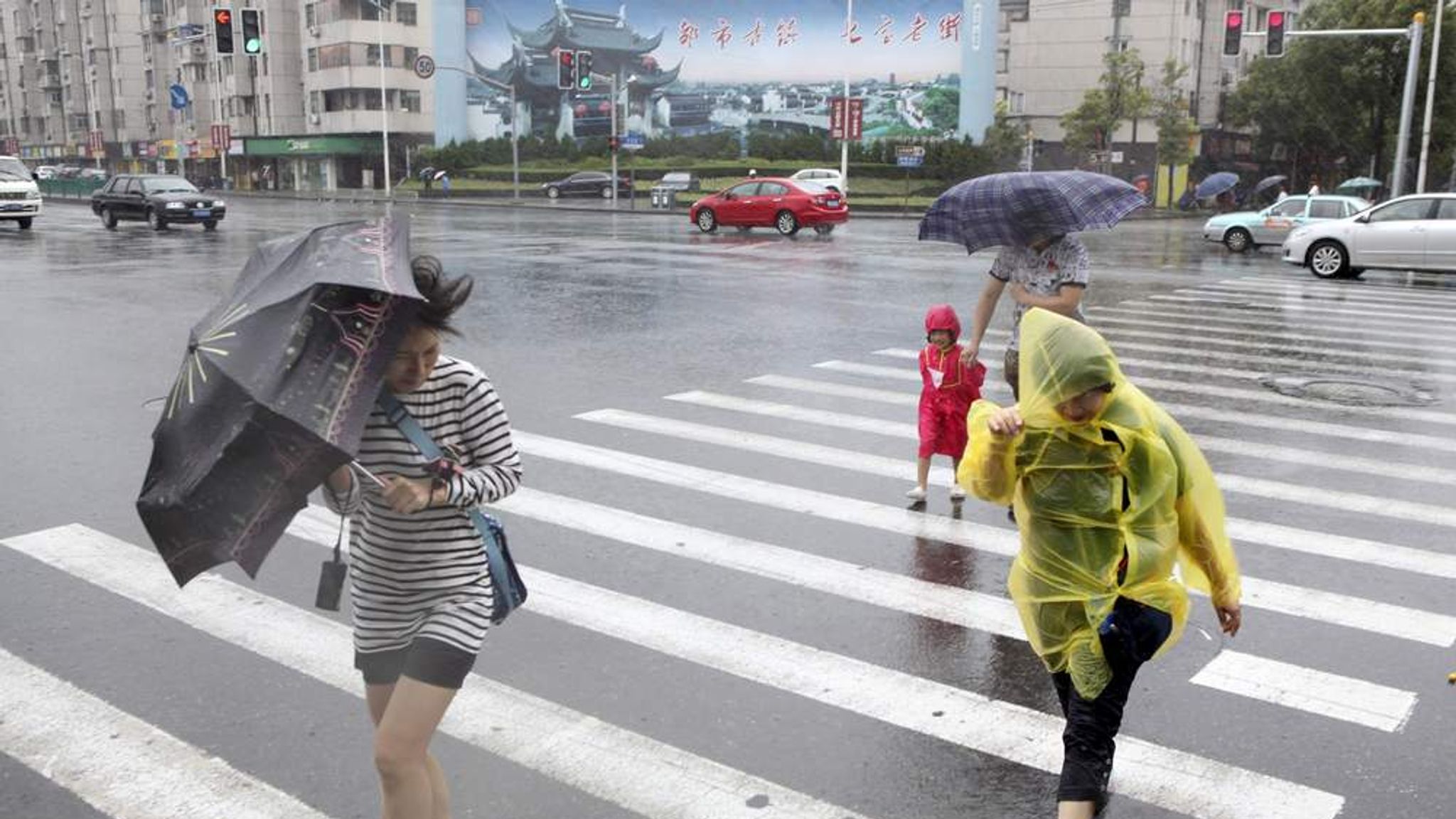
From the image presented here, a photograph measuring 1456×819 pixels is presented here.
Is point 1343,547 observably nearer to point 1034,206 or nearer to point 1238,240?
point 1034,206

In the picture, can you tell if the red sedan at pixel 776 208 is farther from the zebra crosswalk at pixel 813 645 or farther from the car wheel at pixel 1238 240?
the zebra crosswalk at pixel 813 645

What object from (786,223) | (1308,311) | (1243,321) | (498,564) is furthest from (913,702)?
(786,223)

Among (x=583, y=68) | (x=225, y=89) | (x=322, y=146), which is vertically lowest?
(x=322, y=146)

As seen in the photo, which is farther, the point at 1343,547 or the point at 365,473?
the point at 1343,547

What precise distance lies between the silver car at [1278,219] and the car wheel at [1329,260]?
5.13m

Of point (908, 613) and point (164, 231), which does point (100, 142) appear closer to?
point (164, 231)

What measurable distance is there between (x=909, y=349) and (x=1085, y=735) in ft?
30.9

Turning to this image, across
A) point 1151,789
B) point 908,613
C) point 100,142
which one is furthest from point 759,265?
point 100,142

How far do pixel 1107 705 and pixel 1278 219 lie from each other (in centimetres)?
2666

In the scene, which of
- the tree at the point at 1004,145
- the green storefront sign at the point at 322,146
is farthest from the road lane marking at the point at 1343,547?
the green storefront sign at the point at 322,146

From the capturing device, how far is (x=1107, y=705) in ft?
11.0

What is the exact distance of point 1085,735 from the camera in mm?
3383

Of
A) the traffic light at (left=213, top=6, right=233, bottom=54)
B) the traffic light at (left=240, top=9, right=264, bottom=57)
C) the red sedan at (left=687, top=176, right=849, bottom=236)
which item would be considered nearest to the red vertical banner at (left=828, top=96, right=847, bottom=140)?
the red sedan at (left=687, top=176, right=849, bottom=236)

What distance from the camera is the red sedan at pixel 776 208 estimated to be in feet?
103
